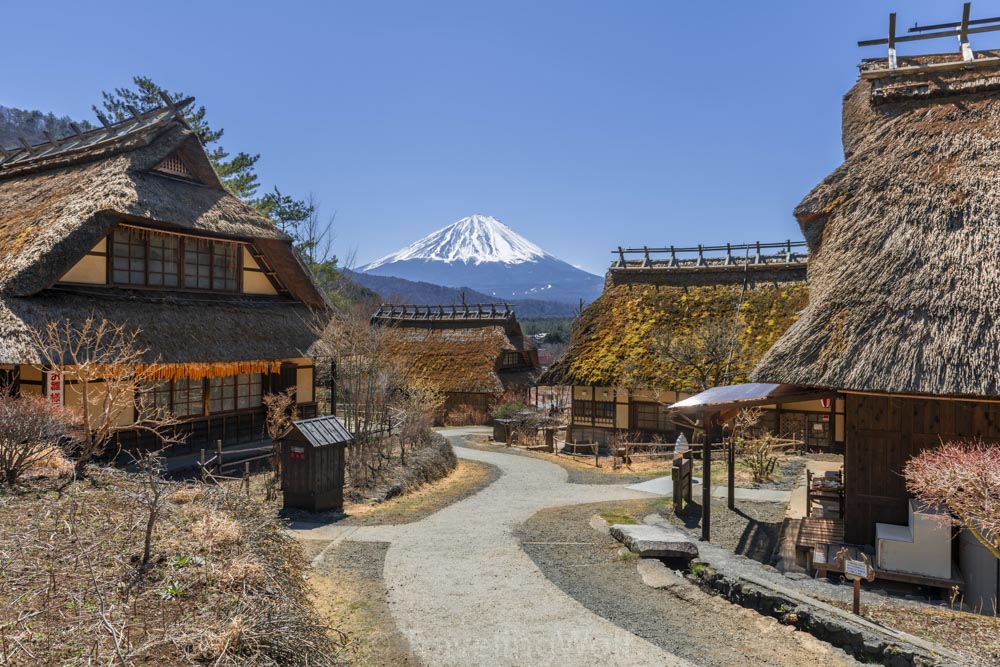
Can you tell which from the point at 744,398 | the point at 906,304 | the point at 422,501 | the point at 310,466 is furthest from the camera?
the point at 422,501

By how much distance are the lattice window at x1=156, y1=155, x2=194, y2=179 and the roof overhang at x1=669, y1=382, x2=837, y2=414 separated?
14458mm

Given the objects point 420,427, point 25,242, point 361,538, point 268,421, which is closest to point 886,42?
point 420,427

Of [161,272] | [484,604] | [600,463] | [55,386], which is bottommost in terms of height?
[600,463]

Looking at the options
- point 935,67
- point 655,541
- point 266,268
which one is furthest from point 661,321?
point 655,541

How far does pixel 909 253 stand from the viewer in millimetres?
9555

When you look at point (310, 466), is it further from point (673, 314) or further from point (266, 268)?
point (673, 314)

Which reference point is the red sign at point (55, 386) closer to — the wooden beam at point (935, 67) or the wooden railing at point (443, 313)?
the wooden beam at point (935, 67)

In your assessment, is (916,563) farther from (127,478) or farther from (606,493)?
(127,478)

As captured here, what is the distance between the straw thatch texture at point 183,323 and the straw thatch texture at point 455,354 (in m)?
14.9

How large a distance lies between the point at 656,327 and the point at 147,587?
65.8 feet

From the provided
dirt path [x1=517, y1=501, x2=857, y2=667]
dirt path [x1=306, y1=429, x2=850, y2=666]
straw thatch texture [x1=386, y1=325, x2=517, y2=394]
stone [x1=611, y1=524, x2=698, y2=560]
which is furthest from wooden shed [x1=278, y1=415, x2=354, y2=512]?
straw thatch texture [x1=386, y1=325, x2=517, y2=394]

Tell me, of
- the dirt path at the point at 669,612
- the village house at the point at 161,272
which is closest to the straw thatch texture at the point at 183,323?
the village house at the point at 161,272

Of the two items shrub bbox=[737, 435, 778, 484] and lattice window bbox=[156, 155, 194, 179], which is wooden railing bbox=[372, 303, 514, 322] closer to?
lattice window bbox=[156, 155, 194, 179]

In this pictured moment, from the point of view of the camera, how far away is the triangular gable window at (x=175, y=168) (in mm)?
16141
